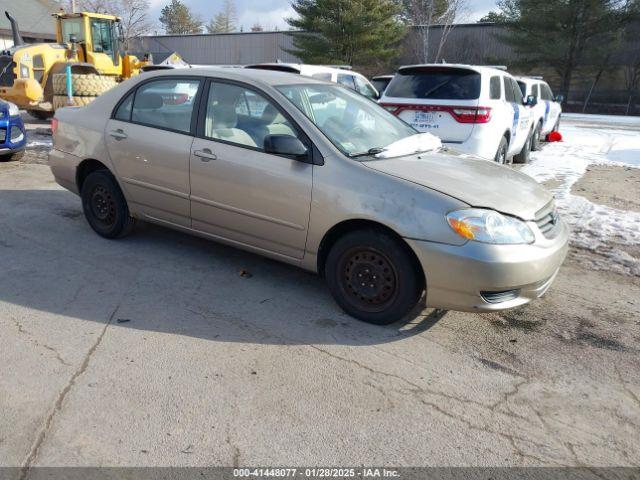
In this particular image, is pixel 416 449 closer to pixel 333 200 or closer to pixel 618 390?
pixel 618 390

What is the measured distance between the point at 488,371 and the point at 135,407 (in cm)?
203

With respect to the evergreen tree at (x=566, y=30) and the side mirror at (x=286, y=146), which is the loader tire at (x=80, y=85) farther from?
the evergreen tree at (x=566, y=30)

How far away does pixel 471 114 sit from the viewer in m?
7.52

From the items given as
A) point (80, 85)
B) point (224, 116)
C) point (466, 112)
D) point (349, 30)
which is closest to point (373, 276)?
point (224, 116)

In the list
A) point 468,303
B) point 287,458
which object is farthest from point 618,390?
point 287,458

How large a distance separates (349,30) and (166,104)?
3158 centimetres

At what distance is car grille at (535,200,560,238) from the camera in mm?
3648

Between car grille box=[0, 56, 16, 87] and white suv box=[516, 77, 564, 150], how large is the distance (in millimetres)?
12846

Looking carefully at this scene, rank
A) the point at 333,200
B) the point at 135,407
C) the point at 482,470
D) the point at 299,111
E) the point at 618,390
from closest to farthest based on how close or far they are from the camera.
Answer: the point at 482,470 < the point at 135,407 < the point at 618,390 < the point at 333,200 < the point at 299,111

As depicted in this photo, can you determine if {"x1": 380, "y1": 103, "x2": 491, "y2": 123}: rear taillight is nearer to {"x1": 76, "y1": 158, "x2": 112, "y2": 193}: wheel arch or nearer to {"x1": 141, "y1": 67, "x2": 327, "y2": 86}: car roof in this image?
{"x1": 141, "y1": 67, "x2": 327, "y2": 86}: car roof

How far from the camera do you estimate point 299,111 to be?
4.00 metres

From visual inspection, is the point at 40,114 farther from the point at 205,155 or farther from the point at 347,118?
the point at 347,118

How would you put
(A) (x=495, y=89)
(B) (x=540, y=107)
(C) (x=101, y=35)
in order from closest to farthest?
(A) (x=495, y=89)
(B) (x=540, y=107)
(C) (x=101, y=35)

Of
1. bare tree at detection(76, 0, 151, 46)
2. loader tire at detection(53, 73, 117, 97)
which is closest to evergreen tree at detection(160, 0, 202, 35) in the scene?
bare tree at detection(76, 0, 151, 46)
